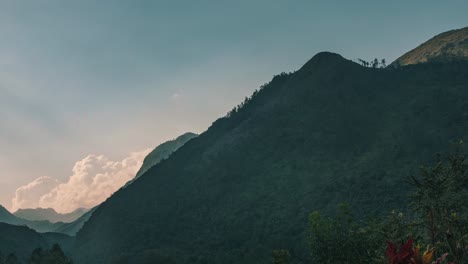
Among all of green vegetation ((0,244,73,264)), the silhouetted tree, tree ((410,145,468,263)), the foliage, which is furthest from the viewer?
the silhouetted tree

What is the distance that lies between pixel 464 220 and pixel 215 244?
136878 millimetres

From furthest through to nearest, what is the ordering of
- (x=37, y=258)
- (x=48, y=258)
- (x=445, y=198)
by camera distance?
1. (x=37, y=258)
2. (x=48, y=258)
3. (x=445, y=198)

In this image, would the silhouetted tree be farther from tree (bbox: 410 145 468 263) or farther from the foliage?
tree (bbox: 410 145 468 263)

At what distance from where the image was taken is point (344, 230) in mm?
49719

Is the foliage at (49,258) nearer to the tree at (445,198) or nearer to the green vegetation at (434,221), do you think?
the green vegetation at (434,221)

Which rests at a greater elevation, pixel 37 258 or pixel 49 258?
pixel 37 258

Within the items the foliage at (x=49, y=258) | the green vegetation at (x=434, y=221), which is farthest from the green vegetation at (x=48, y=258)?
the green vegetation at (x=434, y=221)

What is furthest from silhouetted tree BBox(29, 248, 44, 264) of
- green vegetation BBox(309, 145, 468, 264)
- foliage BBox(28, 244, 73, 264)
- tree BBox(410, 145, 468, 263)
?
tree BBox(410, 145, 468, 263)

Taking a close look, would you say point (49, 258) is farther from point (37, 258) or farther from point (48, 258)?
point (37, 258)

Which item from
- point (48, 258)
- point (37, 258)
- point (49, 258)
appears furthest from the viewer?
point (37, 258)

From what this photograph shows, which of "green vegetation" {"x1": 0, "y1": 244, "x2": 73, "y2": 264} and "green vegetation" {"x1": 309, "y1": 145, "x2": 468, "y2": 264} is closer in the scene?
"green vegetation" {"x1": 309, "y1": 145, "x2": 468, "y2": 264}

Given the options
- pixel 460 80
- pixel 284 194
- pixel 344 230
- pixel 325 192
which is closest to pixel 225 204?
pixel 284 194

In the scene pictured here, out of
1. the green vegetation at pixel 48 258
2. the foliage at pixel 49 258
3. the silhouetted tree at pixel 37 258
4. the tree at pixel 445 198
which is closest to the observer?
the tree at pixel 445 198

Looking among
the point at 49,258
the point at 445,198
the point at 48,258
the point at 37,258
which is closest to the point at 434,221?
the point at 445,198
